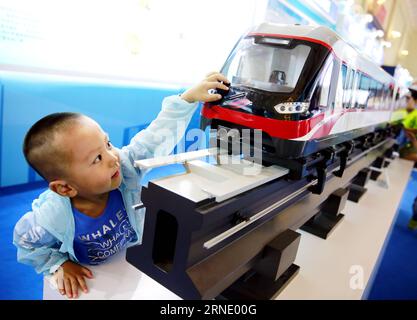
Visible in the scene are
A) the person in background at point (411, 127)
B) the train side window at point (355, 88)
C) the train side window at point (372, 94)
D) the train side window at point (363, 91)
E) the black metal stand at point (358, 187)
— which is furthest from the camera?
the person in background at point (411, 127)

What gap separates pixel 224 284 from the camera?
0.78 m

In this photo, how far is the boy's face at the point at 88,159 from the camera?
2.47 feet

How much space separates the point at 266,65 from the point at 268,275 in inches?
29.2

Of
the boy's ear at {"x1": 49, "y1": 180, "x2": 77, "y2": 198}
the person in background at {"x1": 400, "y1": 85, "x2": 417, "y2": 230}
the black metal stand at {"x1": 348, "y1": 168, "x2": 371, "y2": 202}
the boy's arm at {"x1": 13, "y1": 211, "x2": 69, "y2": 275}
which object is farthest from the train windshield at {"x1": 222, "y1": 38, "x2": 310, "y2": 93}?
the person in background at {"x1": 400, "y1": 85, "x2": 417, "y2": 230}

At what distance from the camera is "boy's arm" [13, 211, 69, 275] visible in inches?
33.5

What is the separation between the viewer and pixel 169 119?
994 mm

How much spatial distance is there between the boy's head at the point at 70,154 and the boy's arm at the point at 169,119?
173 mm

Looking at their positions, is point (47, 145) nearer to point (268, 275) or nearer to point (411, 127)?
point (268, 275)

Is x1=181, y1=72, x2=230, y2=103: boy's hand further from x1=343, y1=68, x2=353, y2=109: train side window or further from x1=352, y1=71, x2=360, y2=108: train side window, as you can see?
x1=352, y1=71, x2=360, y2=108: train side window

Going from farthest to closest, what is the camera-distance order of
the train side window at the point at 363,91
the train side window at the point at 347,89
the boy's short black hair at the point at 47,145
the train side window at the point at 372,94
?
1. the train side window at the point at 372,94
2. the train side window at the point at 363,91
3. the train side window at the point at 347,89
4. the boy's short black hair at the point at 47,145

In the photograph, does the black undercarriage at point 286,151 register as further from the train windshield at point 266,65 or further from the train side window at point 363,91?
the train side window at point 363,91

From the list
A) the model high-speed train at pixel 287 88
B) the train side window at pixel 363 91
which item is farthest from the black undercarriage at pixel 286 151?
the train side window at pixel 363 91

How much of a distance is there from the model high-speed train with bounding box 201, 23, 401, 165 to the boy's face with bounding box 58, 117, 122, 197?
399 mm

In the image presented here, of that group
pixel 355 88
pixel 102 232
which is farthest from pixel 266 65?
pixel 102 232
